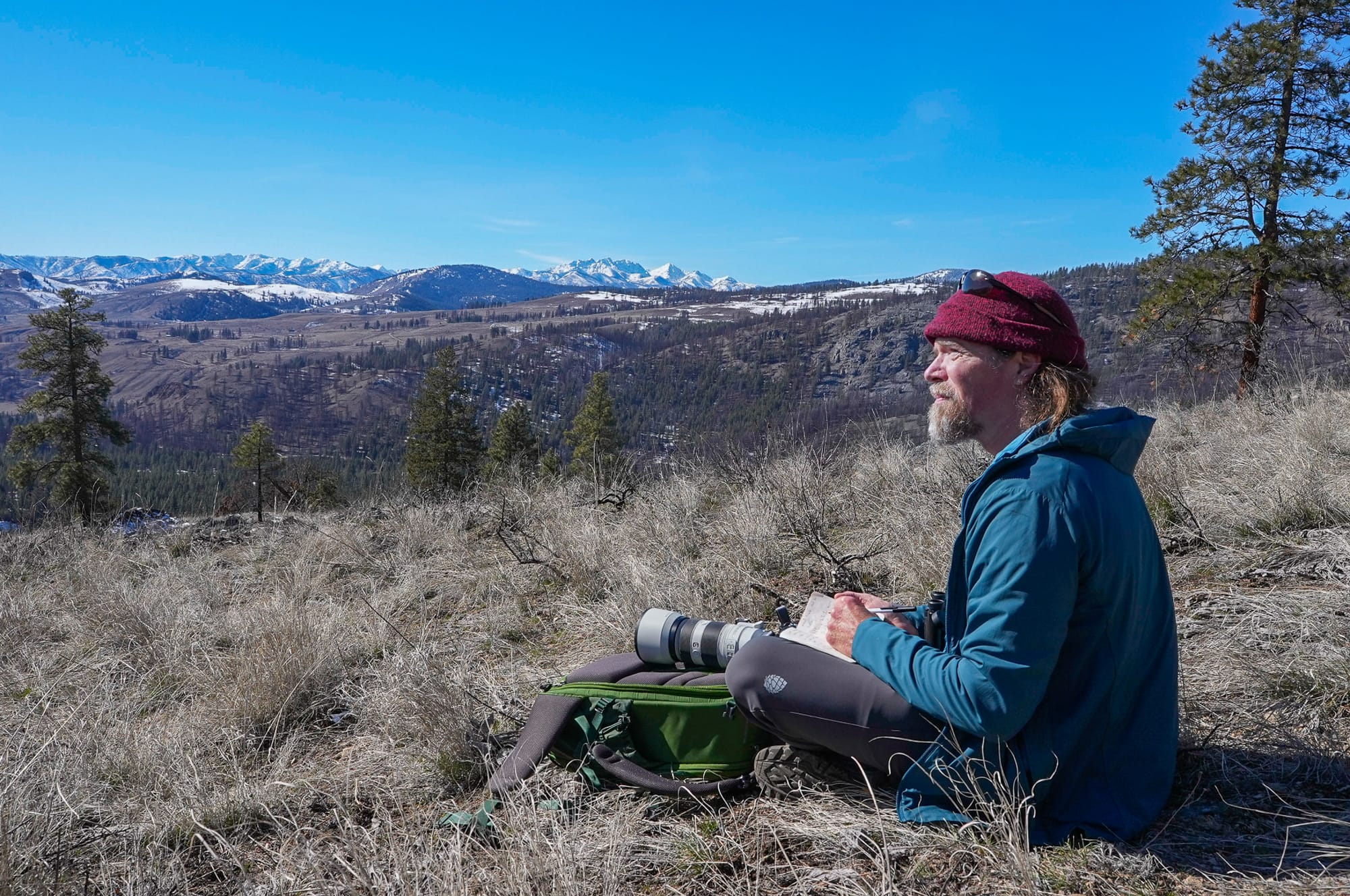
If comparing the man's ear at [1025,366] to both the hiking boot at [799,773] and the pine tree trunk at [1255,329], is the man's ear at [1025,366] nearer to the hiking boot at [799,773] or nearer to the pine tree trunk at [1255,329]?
the hiking boot at [799,773]

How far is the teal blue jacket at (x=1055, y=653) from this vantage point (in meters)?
1.53

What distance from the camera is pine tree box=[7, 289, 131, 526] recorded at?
57.6ft

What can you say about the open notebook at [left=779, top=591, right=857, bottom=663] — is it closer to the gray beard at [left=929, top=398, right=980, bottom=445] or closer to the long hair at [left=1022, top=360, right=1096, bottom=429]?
the gray beard at [left=929, top=398, right=980, bottom=445]

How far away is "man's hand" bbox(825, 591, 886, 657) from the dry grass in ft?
1.38

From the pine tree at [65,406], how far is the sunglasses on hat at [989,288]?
836 inches

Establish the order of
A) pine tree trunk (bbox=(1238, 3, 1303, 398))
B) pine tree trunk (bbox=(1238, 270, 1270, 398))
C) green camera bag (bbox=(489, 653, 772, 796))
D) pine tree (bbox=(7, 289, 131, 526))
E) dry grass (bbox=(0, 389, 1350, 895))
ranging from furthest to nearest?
pine tree (bbox=(7, 289, 131, 526)) → pine tree trunk (bbox=(1238, 3, 1303, 398)) → pine tree trunk (bbox=(1238, 270, 1270, 398)) → green camera bag (bbox=(489, 653, 772, 796)) → dry grass (bbox=(0, 389, 1350, 895))

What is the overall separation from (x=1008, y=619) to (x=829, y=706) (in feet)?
1.84

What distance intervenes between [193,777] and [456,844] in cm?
131

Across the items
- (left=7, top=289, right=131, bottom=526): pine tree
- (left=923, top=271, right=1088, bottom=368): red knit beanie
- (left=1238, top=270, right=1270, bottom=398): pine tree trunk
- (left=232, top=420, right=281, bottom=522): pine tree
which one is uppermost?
(left=1238, top=270, right=1270, bottom=398): pine tree trunk

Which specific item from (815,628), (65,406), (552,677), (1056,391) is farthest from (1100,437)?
(65,406)

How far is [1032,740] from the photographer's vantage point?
166 cm

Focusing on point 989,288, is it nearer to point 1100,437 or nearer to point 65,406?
point 1100,437

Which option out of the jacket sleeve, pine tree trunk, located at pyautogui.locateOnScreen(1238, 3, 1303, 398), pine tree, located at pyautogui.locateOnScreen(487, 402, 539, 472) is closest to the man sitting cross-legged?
the jacket sleeve

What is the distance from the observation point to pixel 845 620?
1.98m
